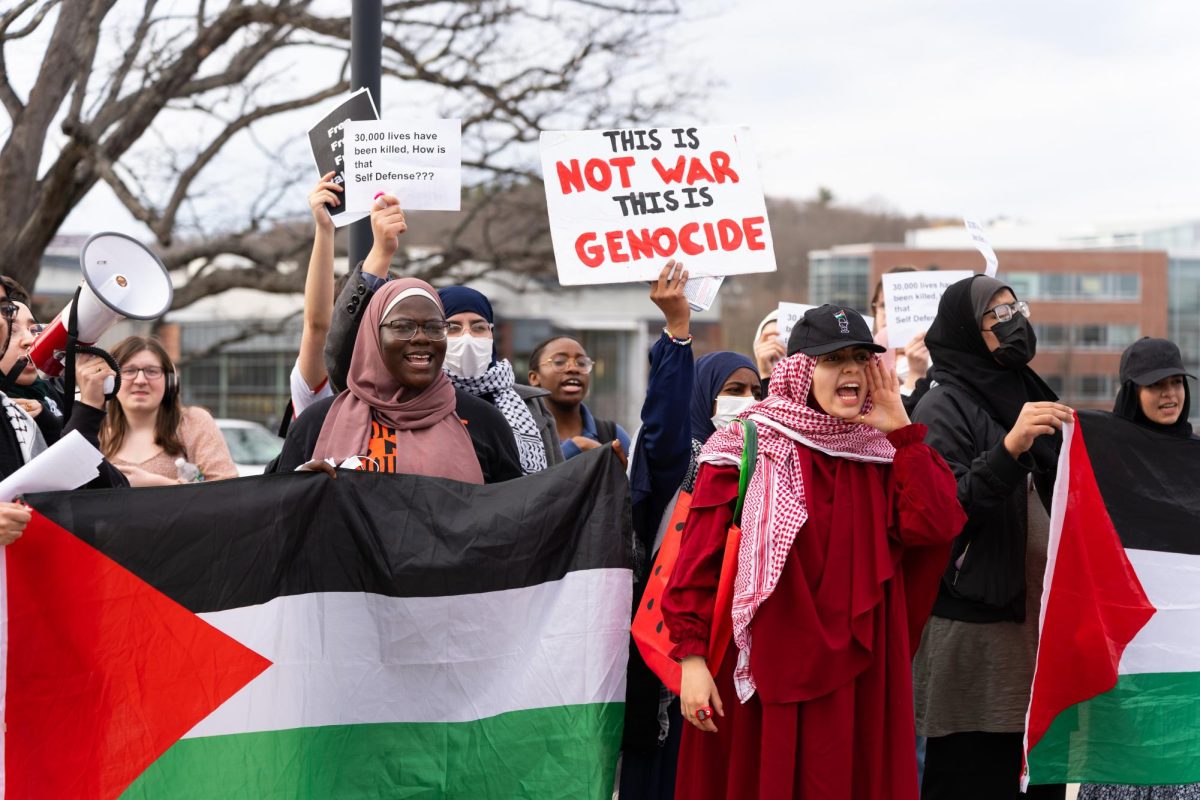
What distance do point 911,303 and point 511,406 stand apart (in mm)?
2458

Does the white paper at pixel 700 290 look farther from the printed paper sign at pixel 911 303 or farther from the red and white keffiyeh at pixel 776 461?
the printed paper sign at pixel 911 303

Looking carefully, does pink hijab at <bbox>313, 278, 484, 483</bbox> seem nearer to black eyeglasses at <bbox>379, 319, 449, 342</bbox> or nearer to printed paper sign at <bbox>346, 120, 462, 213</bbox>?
black eyeglasses at <bbox>379, 319, 449, 342</bbox>

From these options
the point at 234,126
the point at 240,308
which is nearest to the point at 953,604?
the point at 234,126

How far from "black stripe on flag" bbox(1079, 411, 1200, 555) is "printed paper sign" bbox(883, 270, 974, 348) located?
1.81 meters

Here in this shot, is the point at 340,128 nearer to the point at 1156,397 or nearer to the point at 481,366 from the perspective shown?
the point at 481,366

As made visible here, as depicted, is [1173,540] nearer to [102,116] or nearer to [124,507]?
[124,507]

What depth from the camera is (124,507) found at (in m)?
3.77

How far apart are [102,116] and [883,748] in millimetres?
9558

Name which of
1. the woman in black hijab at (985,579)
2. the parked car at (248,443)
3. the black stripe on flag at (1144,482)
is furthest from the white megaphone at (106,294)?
the parked car at (248,443)

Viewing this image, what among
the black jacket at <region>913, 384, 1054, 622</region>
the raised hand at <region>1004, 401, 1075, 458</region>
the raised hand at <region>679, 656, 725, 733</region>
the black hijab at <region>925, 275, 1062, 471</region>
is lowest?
the raised hand at <region>679, 656, 725, 733</region>

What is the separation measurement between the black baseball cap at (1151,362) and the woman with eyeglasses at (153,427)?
11.3 ft

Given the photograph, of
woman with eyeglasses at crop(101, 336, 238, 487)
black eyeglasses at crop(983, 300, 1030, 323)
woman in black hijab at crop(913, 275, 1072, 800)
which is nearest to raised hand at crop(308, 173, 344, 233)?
woman with eyeglasses at crop(101, 336, 238, 487)

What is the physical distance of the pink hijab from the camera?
405 centimetres

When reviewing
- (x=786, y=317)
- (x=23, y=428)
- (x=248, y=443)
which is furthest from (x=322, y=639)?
(x=248, y=443)
